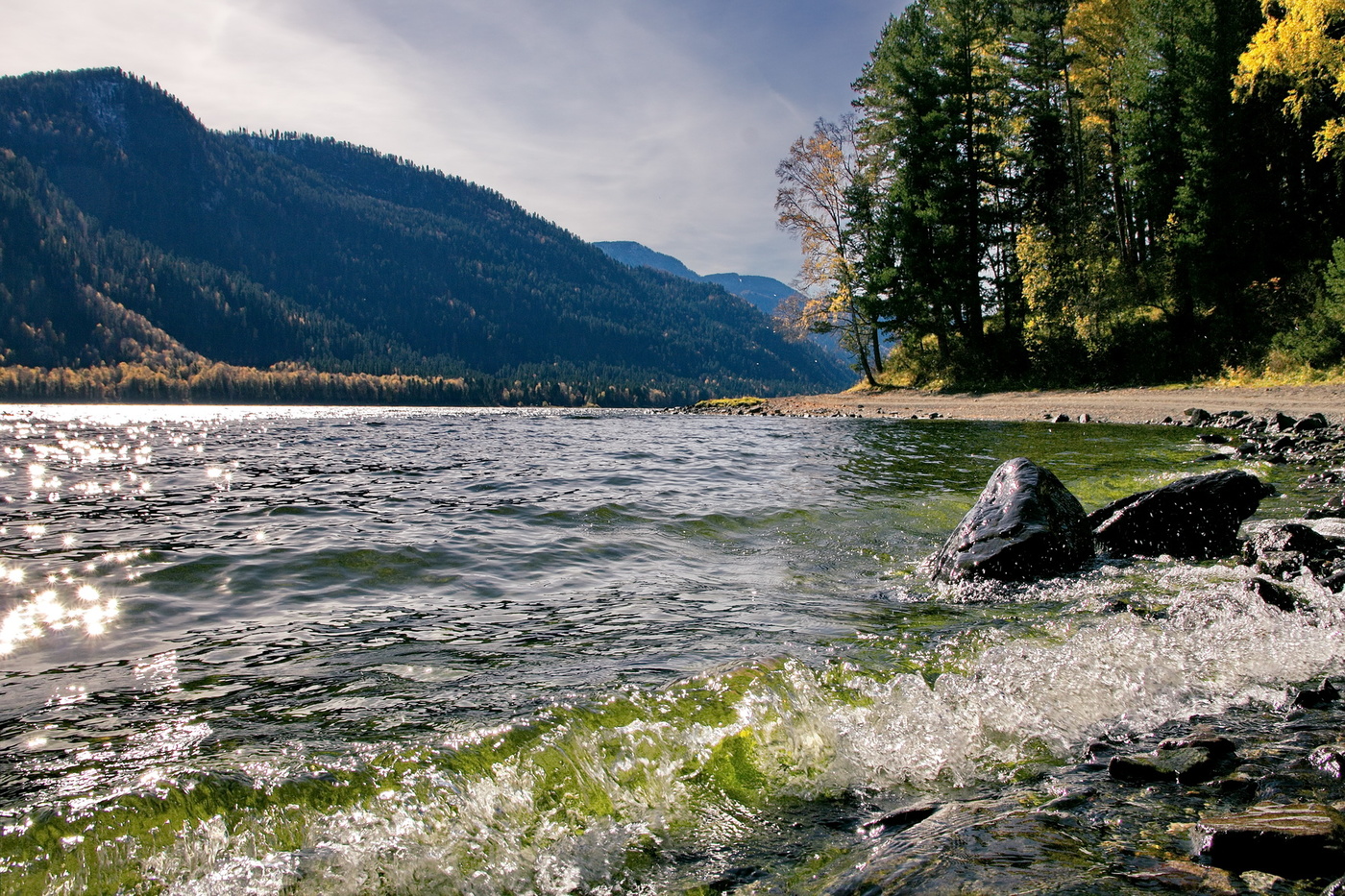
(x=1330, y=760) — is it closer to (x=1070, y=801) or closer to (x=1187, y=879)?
(x=1070, y=801)

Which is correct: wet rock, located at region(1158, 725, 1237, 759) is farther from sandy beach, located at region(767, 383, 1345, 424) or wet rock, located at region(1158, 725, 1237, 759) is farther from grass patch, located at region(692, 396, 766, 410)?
grass patch, located at region(692, 396, 766, 410)

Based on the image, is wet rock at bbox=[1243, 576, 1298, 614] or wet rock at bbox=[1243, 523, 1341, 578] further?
wet rock at bbox=[1243, 523, 1341, 578]

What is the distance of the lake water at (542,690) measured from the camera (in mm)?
2955

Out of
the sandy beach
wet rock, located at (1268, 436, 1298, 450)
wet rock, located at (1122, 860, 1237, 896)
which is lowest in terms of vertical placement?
wet rock, located at (1122, 860, 1237, 896)

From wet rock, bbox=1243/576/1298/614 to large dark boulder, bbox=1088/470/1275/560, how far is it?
2051mm

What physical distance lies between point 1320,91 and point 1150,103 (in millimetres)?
6648

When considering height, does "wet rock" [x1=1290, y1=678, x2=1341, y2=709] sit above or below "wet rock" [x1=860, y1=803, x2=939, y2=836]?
below

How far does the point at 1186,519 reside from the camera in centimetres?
830

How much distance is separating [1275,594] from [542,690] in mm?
6140

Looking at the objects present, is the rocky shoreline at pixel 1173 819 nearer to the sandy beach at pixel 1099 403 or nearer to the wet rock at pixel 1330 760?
the wet rock at pixel 1330 760

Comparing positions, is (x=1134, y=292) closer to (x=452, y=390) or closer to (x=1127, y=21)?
(x=1127, y=21)

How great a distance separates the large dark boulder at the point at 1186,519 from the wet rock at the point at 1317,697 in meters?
4.20

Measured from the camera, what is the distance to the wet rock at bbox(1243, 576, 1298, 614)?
5711 mm

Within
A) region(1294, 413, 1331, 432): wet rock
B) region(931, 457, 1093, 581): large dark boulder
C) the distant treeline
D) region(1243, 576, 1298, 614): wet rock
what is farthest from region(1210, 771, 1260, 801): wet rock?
the distant treeline
